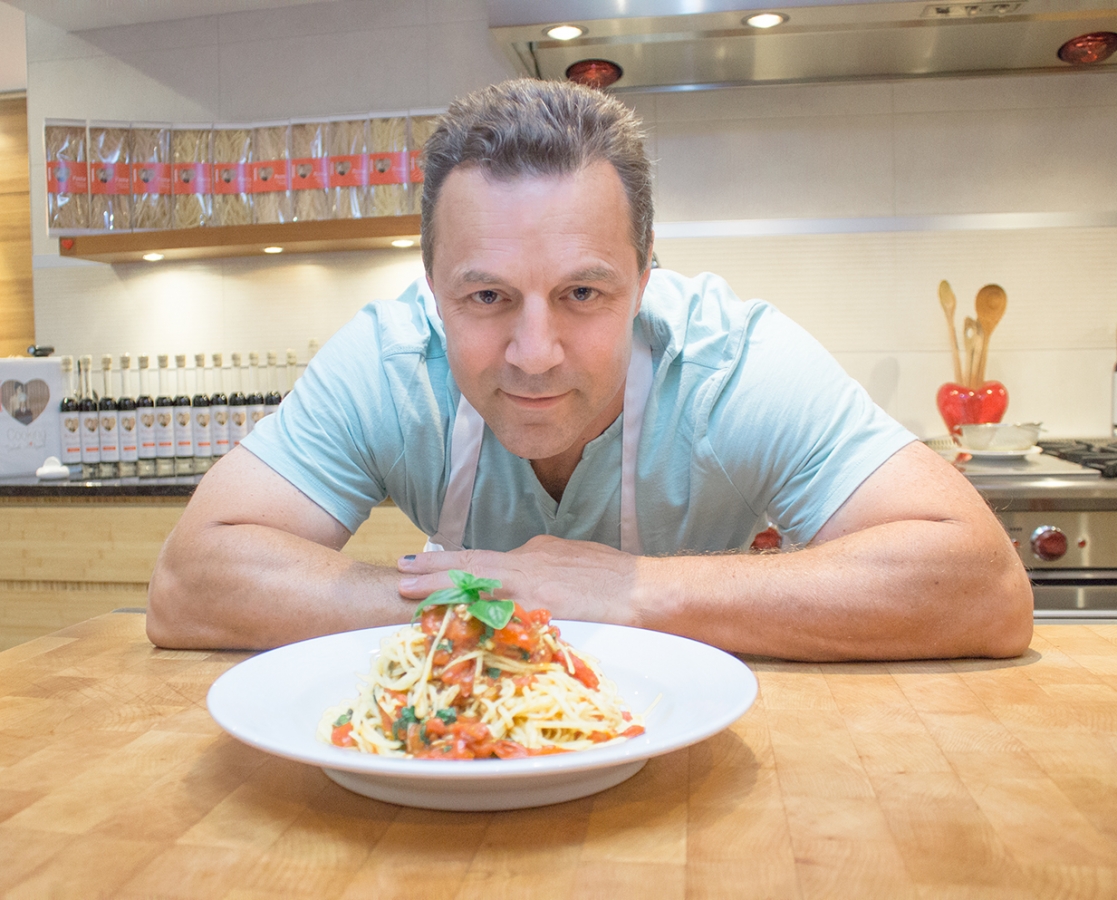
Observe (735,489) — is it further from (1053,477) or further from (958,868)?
(1053,477)

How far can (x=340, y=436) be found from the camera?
1271 millimetres

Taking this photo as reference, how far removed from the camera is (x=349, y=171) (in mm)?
2869

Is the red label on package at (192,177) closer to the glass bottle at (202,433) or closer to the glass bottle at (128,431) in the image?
the glass bottle at (128,431)

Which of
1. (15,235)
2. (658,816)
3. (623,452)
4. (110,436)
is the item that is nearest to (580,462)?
(623,452)

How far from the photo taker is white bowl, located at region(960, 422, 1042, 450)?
89.7 inches

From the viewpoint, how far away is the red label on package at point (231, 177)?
9.66ft

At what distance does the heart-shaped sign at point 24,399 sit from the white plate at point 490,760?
2358 millimetres

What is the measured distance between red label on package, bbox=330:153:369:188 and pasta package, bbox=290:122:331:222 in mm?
22

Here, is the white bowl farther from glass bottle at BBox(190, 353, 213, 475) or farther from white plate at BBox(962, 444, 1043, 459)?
glass bottle at BBox(190, 353, 213, 475)

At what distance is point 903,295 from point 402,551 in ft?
5.23

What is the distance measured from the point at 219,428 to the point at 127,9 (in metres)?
1.35

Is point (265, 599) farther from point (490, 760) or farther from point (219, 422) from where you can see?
point (219, 422)

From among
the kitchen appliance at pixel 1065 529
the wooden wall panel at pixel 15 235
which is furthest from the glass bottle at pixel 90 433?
the kitchen appliance at pixel 1065 529

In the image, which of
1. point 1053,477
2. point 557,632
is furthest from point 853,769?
point 1053,477
